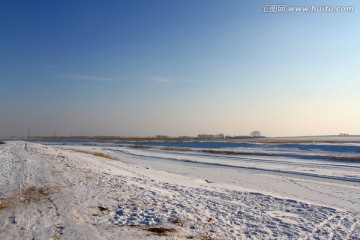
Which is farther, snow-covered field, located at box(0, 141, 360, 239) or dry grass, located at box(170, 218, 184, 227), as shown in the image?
dry grass, located at box(170, 218, 184, 227)

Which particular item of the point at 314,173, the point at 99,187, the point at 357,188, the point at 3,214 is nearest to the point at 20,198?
the point at 3,214

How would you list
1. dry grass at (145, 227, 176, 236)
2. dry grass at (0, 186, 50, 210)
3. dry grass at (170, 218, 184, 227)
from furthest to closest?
1. dry grass at (0, 186, 50, 210)
2. dry grass at (170, 218, 184, 227)
3. dry grass at (145, 227, 176, 236)

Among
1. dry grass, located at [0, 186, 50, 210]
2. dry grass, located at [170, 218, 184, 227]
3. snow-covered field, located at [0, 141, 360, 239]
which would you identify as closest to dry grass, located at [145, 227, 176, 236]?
snow-covered field, located at [0, 141, 360, 239]

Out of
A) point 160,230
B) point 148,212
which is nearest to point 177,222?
point 160,230

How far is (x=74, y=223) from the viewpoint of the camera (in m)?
8.91

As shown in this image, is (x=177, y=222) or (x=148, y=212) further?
(x=148, y=212)

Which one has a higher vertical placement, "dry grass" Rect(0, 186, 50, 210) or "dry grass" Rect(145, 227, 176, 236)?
"dry grass" Rect(0, 186, 50, 210)

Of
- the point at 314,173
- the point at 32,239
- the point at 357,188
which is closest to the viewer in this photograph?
the point at 32,239

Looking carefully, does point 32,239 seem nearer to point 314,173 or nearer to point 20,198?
point 20,198

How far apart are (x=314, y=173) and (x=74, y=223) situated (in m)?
24.2

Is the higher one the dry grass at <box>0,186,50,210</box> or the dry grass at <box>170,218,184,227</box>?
the dry grass at <box>0,186,50,210</box>

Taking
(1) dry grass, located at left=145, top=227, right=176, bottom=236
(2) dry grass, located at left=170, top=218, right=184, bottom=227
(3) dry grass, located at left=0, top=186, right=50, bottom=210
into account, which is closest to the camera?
(1) dry grass, located at left=145, top=227, right=176, bottom=236

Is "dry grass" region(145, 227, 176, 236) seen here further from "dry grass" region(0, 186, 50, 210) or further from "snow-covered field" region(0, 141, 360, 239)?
"dry grass" region(0, 186, 50, 210)

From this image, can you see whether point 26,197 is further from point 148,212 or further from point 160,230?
point 160,230
